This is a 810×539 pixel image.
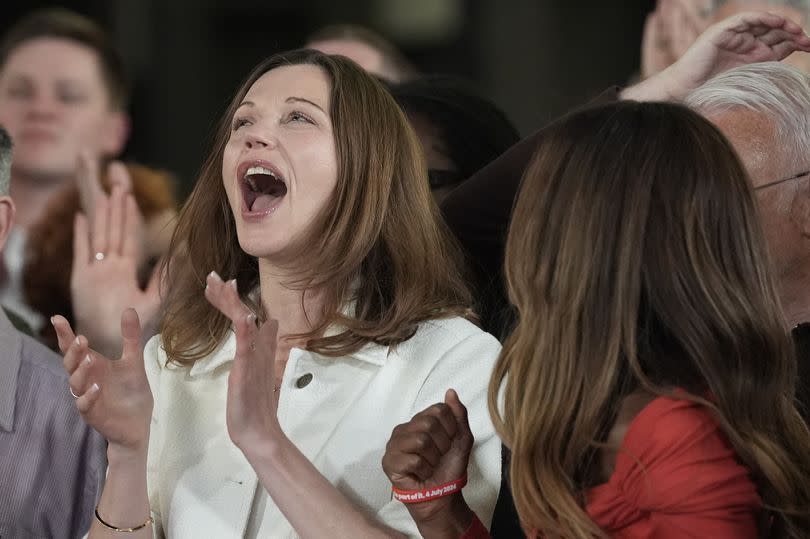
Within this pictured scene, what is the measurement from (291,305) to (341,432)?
0.80 ft

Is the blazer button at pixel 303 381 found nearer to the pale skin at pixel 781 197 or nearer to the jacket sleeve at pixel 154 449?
the jacket sleeve at pixel 154 449

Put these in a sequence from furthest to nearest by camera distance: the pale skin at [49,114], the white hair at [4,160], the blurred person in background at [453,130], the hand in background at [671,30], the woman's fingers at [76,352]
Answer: the pale skin at [49,114] → the hand in background at [671,30] → the blurred person in background at [453,130] → the white hair at [4,160] → the woman's fingers at [76,352]

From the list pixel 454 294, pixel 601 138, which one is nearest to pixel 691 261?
pixel 601 138

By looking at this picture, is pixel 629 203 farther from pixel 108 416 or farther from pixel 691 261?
pixel 108 416

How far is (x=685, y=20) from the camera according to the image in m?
3.52

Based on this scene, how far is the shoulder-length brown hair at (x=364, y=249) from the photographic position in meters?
2.21

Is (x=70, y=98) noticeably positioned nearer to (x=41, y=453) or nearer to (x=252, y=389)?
(x=41, y=453)

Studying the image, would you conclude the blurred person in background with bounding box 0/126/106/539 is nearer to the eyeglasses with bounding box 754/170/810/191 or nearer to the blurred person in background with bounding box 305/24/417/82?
the eyeglasses with bounding box 754/170/810/191

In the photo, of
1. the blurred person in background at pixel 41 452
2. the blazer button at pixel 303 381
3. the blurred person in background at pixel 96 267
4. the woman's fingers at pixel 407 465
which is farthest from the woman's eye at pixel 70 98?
the woman's fingers at pixel 407 465

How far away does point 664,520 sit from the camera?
166cm

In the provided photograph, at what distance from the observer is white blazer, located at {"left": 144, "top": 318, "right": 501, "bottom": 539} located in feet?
6.88

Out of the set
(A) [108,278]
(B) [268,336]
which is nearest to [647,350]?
(B) [268,336]

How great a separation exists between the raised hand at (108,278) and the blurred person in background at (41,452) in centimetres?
47

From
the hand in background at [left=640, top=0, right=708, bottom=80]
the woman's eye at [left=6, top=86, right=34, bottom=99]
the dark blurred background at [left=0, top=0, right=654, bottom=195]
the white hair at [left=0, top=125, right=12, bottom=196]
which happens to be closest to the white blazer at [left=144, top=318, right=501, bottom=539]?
the white hair at [left=0, top=125, right=12, bottom=196]
